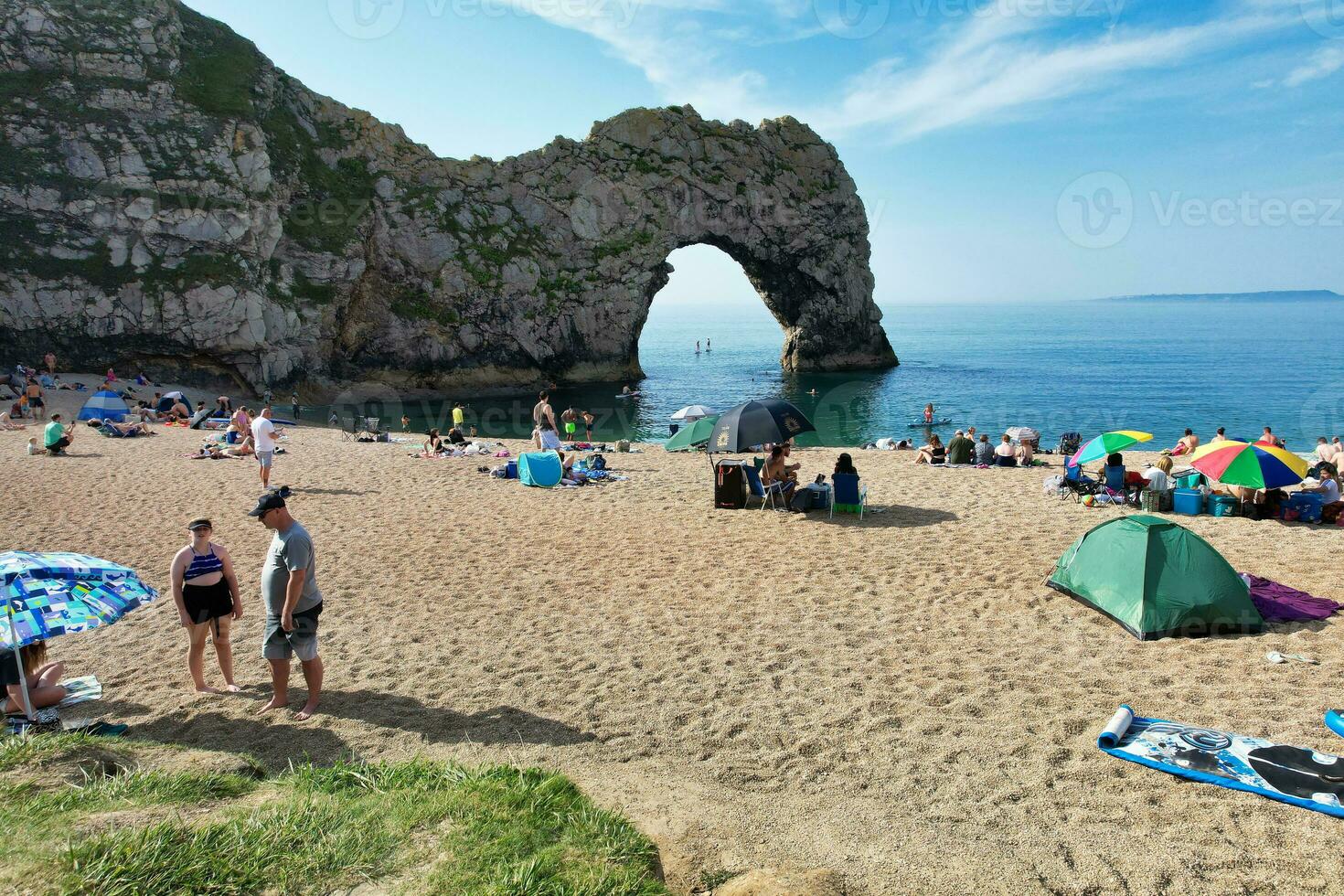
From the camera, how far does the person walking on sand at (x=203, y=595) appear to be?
6.65 metres

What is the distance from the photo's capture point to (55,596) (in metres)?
5.53

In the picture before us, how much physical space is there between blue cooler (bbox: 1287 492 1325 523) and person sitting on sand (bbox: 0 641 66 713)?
17.3 m

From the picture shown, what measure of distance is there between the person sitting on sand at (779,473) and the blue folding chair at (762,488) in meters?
0.05

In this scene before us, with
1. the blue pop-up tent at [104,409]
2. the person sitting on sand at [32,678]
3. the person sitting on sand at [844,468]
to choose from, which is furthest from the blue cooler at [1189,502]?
the blue pop-up tent at [104,409]

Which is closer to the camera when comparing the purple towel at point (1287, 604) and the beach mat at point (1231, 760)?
the beach mat at point (1231, 760)

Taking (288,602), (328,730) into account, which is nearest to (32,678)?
(288,602)

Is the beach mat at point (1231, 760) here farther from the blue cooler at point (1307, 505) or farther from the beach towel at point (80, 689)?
the blue cooler at point (1307, 505)

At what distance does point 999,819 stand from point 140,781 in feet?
17.5

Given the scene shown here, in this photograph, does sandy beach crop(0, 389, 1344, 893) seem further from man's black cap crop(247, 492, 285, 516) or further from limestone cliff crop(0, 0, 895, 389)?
limestone cliff crop(0, 0, 895, 389)

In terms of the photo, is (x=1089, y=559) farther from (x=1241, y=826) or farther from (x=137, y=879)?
(x=137, y=879)

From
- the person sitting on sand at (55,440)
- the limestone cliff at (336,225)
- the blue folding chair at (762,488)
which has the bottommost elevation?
the blue folding chair at (762,488)

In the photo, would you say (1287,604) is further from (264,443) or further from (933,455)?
(264,443)

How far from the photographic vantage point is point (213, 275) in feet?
139

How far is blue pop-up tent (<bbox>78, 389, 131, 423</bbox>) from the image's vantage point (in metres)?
26.1
